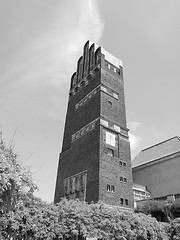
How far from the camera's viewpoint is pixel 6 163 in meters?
6.64

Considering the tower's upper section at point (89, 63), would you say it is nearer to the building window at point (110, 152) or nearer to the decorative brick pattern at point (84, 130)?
A: the decorative brick pattern at point (84, 130)

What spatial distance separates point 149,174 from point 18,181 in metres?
30.8

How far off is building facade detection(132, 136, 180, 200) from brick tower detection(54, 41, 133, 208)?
645cm

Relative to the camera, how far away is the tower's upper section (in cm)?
3597

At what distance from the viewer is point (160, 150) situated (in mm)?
36781

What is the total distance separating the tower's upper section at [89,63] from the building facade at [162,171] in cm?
1533

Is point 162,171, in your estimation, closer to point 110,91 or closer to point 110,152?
point 110,152

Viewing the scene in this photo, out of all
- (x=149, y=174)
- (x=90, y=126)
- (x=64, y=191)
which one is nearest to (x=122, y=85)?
(x=90, y=126)

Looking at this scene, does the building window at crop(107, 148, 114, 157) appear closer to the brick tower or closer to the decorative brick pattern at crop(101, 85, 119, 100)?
the brick tower

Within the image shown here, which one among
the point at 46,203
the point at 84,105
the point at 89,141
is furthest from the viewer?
the point at 84,105

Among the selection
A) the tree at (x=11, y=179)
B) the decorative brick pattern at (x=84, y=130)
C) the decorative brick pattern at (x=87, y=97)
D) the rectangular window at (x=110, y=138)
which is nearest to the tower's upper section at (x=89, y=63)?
the decorative brick pattern at (x=87, y=97)

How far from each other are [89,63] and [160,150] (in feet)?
64.4

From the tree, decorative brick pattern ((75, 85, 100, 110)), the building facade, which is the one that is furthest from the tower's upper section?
the tree

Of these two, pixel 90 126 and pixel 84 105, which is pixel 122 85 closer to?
pixel 84 105
